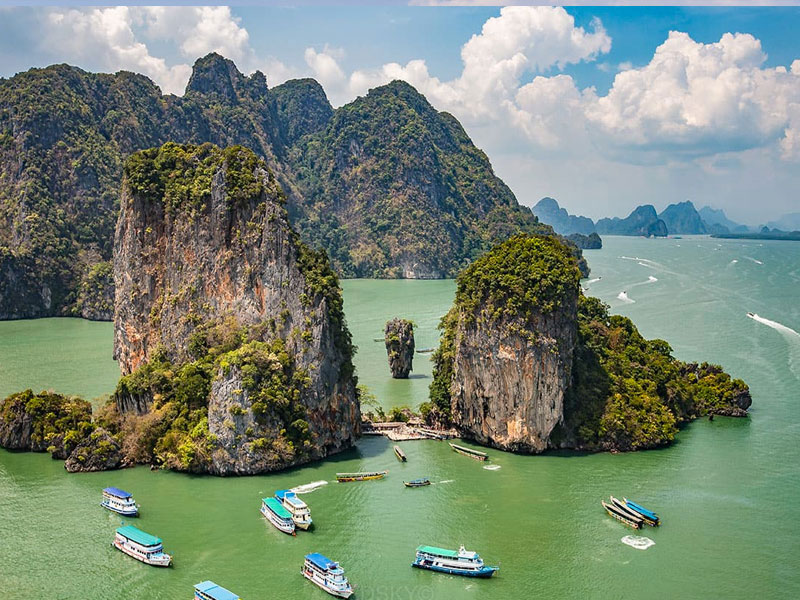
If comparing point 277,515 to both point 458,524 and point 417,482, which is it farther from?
point 417,482

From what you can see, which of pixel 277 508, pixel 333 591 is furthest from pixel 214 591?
pixel 277 508

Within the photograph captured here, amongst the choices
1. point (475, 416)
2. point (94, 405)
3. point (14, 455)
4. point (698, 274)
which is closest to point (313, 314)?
point (475, 416)

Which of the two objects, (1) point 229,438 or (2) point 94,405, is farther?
(2) point 94,405

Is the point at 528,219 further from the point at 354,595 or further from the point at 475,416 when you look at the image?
the point at 354,595

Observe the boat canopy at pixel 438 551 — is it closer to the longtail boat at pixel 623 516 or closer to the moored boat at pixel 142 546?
the longtail boat at pixel 623 516

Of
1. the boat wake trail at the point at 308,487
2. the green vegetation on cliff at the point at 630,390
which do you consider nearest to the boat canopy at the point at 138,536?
the boat wake trail at the point at 308,487

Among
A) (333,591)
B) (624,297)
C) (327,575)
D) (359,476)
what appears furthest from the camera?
(624,297)

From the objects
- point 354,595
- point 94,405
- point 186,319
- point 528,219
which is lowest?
point 354,595
